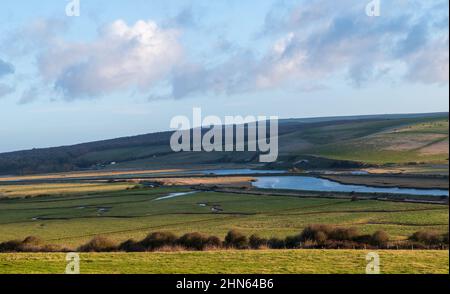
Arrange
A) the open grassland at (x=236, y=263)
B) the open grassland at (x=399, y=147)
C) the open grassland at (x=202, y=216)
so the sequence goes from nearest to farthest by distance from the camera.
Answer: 1. the open grassland at (x=236, y=263)
2. the open grassland at (x=202, y=216)
3. the open grassland at (x=399, y=147)

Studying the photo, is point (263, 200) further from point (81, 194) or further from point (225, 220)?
point (81, 194)

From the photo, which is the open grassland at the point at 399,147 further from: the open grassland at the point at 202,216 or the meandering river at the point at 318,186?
the open grassland at the point at 202,216

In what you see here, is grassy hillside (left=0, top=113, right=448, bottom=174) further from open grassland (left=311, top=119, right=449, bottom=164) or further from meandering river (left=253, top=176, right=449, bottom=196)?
meandering river (left=253, top=176, right=449, bottom=196)

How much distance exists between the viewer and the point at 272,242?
37.0 meters

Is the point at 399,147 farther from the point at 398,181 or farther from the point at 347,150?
the point at 398,181

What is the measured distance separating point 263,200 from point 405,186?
888 inches

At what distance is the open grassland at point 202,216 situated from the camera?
46422mm

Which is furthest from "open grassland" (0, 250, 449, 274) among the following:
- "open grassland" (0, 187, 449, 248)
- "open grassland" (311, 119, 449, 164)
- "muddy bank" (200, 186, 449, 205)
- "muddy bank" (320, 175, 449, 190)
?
"open grassland" (311, 119, 449, 164)

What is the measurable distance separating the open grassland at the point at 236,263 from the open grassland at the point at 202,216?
14784 mm

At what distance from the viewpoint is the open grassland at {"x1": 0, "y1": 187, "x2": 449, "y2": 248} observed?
152 feet

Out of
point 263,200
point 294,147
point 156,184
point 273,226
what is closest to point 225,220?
point 273,226

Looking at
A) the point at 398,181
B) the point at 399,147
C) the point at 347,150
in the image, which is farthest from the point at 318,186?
the point at 347,150

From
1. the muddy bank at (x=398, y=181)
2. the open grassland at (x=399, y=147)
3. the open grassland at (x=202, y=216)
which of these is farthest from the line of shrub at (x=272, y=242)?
the open grassland at (x=399, y=147)
